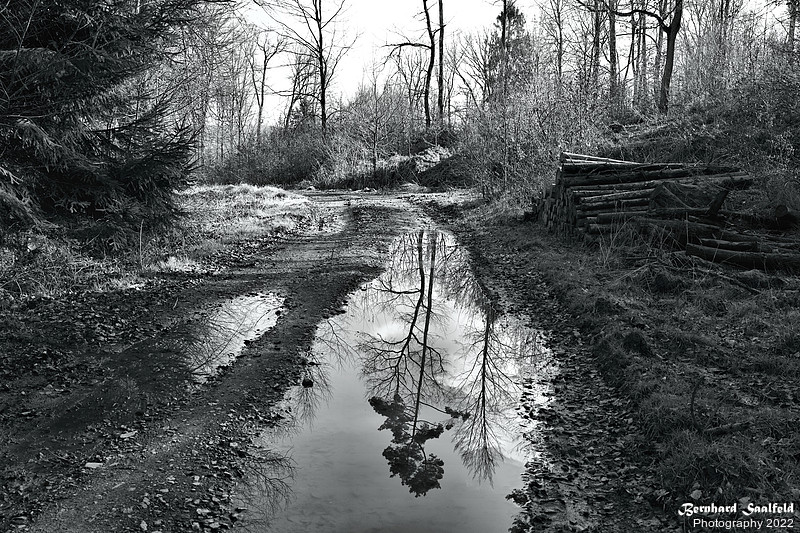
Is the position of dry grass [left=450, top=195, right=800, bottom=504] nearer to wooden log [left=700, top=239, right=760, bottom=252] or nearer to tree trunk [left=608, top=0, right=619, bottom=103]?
wooden log [left=700, top=239, right=760, bottom=252]

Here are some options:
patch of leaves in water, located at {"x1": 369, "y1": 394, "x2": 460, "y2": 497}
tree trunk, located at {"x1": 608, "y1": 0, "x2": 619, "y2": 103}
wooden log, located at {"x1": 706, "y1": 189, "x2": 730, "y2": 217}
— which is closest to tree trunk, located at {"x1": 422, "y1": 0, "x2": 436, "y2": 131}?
tree trunk, located at {"x1": 608, "y1": 0, "x2": 619, "y2": 103}

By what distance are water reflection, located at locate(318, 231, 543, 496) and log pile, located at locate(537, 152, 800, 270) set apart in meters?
2.85

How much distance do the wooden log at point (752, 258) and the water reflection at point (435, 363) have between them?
3068mm

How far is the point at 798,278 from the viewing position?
23.8ft

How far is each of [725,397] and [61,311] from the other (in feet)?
23.0

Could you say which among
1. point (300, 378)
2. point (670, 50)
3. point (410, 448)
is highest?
point (670, 50)

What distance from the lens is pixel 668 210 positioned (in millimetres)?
9234

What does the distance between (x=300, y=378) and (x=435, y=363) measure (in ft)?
4.77

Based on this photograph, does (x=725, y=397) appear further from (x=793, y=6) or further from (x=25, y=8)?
(x=793, y=6)

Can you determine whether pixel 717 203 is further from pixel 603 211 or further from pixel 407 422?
pixel 407 422

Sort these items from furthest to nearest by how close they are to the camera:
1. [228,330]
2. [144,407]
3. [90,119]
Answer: [90,119], [228,330], [144,407]

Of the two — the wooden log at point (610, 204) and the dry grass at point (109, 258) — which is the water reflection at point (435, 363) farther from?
the dry grass at point (109, 258)

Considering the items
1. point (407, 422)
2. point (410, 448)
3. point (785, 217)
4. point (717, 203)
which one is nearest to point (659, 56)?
point (785, 217)

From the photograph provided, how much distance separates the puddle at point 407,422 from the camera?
3.75m
